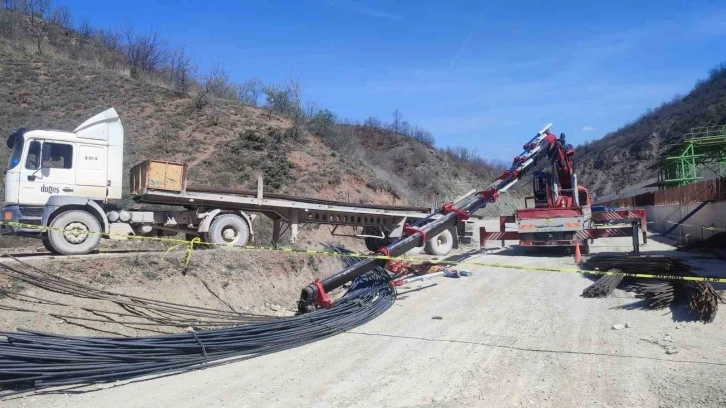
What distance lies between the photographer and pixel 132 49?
136 ft

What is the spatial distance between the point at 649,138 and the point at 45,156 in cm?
8267

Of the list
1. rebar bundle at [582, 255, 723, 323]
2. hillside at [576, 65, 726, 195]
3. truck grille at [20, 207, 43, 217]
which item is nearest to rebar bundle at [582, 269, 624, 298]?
rebar bundle at [582, 255, 723, 323]

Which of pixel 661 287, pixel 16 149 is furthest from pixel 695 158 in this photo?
pixel 16 149

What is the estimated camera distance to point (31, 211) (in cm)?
1173

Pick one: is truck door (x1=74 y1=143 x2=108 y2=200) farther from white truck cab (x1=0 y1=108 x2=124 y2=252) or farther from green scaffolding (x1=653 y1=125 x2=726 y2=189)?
green scaffolding (x1=653 y1=125 x2=726 y2=189)

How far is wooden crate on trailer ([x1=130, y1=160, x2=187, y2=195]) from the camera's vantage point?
12789 millimetres

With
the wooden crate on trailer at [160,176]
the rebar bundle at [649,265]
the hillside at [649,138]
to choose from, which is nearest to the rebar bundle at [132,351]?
the wooden crate on trailer at [160,176]

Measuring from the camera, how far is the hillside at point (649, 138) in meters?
71.4

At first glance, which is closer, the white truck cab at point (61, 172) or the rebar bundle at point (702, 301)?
the rebar bundle at point (702, 301)

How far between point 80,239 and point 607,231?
1429 centimetres

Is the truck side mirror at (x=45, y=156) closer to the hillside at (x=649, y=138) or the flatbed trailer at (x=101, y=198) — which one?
the flatbed trailer at (x=101, y=198)

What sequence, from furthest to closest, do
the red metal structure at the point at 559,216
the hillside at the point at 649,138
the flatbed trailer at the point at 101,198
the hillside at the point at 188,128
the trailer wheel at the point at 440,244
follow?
the hillside at the point at 649,138 < the hillside at the point at 188,128 < the trailer wheel at the point at 440,244 < the red metal structure at the point at 559,216 < the flatbed trailer at the point at 101,198

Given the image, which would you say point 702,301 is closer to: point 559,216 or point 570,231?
point 570,231

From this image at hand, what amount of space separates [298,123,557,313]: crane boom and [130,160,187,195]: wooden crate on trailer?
5155 mm
